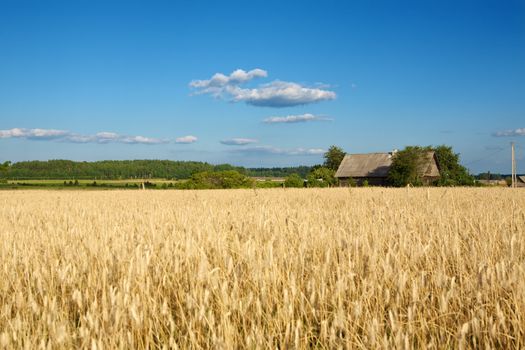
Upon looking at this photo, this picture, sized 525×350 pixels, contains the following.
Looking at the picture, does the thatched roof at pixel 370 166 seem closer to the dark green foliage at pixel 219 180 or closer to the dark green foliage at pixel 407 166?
the dark green foliage at pixel 407 166

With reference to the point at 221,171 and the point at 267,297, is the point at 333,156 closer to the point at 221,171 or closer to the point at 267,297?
the point at 221,171

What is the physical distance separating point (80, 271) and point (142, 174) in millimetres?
122355

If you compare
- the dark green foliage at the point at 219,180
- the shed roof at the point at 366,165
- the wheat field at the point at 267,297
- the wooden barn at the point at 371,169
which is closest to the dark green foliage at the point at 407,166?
the wooden barn at the point at 371,169

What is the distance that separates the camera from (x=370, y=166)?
236ft

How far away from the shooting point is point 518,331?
2.25 metres

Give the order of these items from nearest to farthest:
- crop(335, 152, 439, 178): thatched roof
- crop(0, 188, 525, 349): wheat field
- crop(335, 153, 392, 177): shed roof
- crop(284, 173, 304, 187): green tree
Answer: crop(0, 188, 525, 349): wheat field → crop(284, 173, 304, 187): green tree → crop(335, 152, 439, 178): thatched roof → crop(335, 153, 392, 177): shed roof

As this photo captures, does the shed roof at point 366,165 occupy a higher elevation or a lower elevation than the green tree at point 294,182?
higher

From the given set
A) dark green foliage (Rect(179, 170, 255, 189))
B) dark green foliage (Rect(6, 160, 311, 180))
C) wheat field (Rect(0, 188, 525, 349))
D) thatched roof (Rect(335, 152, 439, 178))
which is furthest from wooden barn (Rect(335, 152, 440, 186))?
wheat field (Rect(0, 188, 525, 349))

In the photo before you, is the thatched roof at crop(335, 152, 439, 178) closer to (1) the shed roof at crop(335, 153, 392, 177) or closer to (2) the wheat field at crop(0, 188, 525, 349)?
(1) the shed roof at crop(335, 153, 392, 177)

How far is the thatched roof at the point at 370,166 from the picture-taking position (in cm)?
6966

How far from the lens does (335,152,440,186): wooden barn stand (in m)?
68.8

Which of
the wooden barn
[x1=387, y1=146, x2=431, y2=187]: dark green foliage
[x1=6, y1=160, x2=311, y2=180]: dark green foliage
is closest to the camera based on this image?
[x1=387, y1=146, x2=431, y2=187]: dark green foliage

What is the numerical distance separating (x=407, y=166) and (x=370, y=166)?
36.8ft

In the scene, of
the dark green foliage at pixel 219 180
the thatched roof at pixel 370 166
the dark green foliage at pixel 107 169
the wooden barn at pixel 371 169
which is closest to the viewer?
the dark green foliage at pixel 219 180
